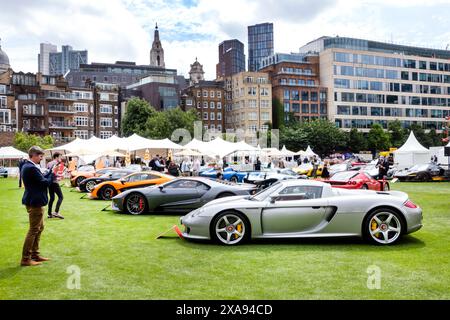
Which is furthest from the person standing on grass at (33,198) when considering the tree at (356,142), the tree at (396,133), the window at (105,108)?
the tree at (396,133)

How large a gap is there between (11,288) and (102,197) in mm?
13142

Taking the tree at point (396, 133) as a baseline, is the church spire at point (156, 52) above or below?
above

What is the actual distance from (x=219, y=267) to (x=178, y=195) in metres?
6.81

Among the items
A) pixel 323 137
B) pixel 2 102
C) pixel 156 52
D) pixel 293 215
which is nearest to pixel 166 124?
pixel 323 137

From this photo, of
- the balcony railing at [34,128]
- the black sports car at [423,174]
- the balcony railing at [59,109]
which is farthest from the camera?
the balcony railing at [59,109]

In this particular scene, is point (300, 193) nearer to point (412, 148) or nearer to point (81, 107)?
point (412, 148)

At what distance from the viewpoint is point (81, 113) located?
9631 cm

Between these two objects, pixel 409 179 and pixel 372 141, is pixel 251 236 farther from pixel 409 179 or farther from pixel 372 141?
pixel 372 141

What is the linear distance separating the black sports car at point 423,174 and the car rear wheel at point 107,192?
21.9 meters

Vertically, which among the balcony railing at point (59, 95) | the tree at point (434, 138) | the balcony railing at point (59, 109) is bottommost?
the tree at point (434, 138)

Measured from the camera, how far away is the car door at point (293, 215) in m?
8.99

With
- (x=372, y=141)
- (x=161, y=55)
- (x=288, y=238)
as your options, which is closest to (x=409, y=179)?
(x=288, y=238)

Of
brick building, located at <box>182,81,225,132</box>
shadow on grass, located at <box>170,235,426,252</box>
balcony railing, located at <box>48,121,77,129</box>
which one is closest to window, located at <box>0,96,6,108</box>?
balcony railing, located at <box>48,121,77,129</box>

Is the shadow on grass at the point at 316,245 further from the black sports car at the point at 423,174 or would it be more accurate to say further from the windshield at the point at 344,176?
the black sports car at the point at 423,174
